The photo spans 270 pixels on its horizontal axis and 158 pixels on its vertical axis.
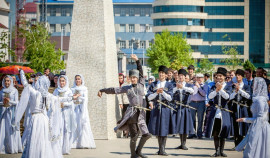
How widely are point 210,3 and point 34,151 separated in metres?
88.1

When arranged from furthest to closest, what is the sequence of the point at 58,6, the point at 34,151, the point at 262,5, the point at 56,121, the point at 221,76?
the point at 58,6 < the point at 262,5 < the point at 221,76 < the point at 56,121 < the point at 34,151

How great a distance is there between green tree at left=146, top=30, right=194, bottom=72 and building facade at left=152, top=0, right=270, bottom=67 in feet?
56.7

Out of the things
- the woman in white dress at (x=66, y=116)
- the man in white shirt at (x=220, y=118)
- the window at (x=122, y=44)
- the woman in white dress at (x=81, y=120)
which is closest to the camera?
the man in white shirt at (x=220, y=118)

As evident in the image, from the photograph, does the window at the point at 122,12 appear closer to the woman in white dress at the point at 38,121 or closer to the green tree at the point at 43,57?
the green tree at the point at 43,57

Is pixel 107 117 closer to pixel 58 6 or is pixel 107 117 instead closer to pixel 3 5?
pixel 3 5

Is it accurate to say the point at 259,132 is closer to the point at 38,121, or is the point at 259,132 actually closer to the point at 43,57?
the point at 38,121

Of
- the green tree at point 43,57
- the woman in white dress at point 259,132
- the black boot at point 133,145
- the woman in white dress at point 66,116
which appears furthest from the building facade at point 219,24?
the woman in white dress at point 259,132

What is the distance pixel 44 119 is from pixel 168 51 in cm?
6777

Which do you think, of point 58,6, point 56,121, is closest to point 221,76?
point 56,121

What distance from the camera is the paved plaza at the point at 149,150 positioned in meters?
14.0

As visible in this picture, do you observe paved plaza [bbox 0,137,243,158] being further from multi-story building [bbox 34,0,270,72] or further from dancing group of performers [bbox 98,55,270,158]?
multi-story building [bbox 34,0,270,72]

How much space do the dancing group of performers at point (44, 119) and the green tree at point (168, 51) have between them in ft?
201

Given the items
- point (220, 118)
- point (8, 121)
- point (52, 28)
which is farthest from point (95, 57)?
point (52, 28)

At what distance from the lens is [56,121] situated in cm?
1276
